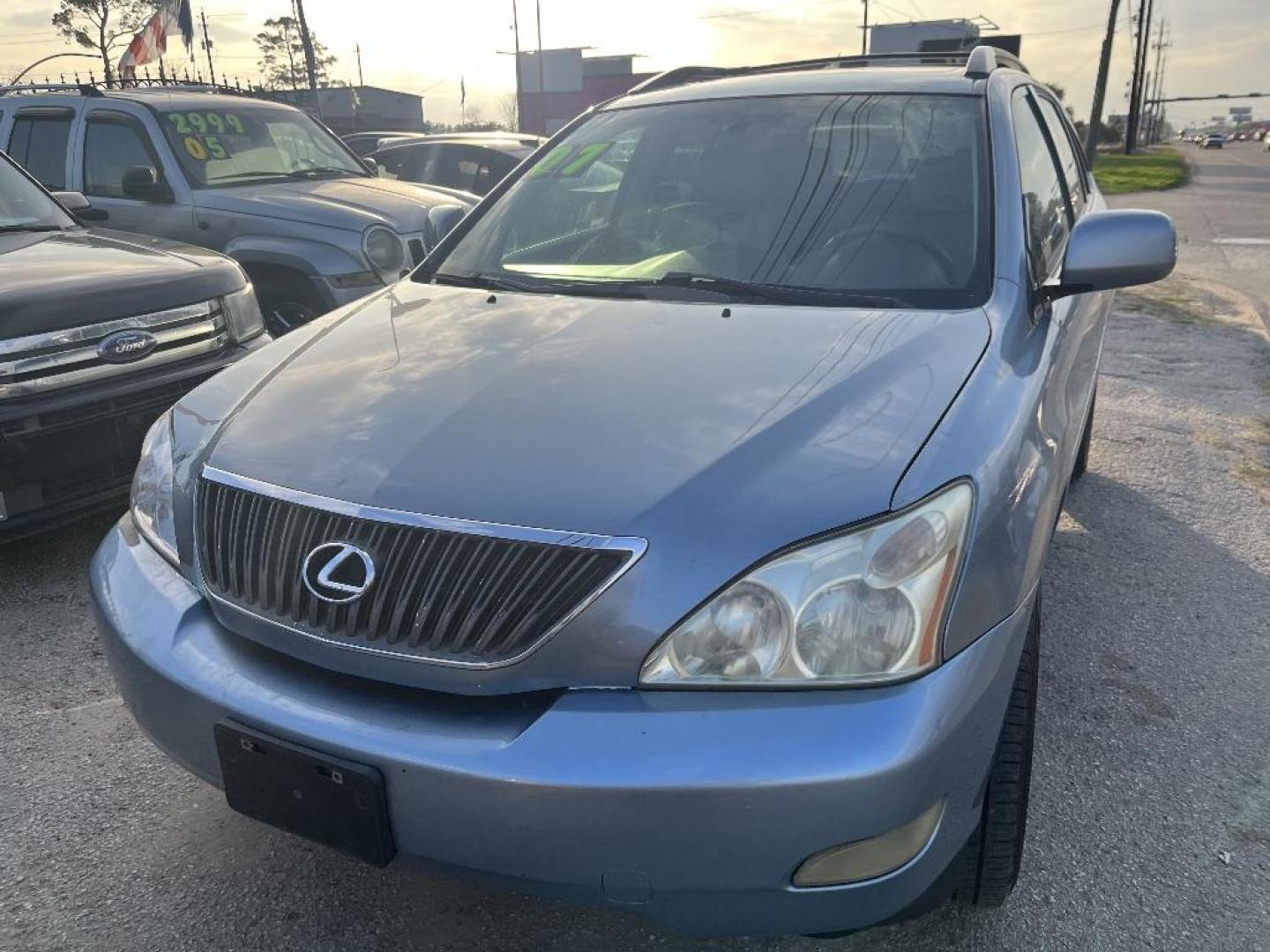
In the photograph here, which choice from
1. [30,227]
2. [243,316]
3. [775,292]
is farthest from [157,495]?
[30,227]

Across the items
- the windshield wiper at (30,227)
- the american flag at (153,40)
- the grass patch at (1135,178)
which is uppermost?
the american flag at (153,40)

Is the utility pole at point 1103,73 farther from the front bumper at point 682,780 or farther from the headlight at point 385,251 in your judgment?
the front bumper at point 682,780

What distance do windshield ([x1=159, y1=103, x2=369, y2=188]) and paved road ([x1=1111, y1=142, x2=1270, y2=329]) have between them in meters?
7.40

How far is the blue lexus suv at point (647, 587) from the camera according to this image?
146 cm

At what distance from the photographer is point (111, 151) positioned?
6254 mm

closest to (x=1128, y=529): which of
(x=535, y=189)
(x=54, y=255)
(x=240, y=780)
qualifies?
(x=535, y=189)

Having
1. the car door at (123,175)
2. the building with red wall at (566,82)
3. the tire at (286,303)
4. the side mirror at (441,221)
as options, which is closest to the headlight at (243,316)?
the side mirror at (441,221)

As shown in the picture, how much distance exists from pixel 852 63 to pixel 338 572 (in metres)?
2.66

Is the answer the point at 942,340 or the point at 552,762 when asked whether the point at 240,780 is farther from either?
the point at 942,340

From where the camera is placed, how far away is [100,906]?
6.82ft

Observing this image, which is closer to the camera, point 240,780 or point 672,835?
point 672,835

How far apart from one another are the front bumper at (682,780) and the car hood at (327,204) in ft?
14.8

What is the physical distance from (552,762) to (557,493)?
42cm

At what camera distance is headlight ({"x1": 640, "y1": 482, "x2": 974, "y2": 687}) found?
151 cm
